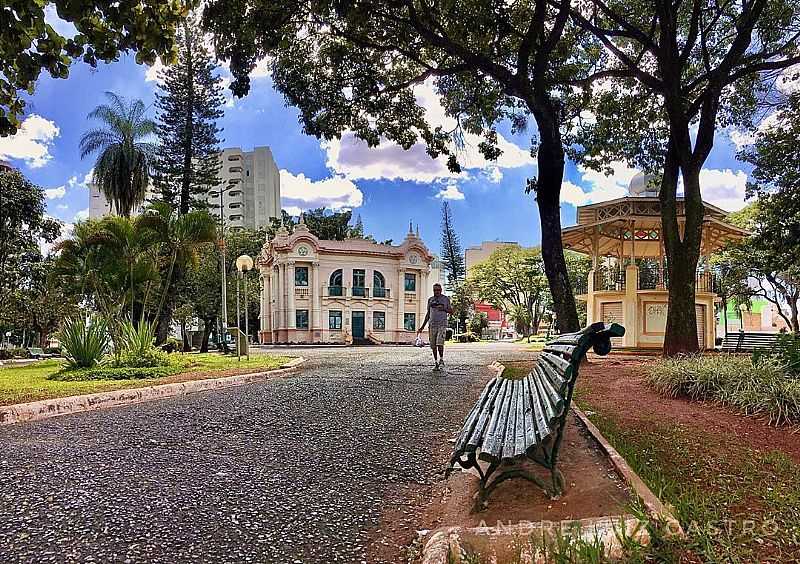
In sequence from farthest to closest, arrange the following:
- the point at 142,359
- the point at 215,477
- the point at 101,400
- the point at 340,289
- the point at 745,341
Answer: the point at 340,289, the point at 745,341, the point at 142,359, the point at 101,400, the point at 215,477

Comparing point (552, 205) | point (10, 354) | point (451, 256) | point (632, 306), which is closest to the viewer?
point (552, 205)

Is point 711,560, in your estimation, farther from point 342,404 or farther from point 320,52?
point 320,52

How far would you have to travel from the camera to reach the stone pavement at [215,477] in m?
2.66

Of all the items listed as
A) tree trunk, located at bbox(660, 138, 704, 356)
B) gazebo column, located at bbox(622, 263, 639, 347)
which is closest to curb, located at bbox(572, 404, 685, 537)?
tree trunk, located at bbox(660, 138, 704, 356)

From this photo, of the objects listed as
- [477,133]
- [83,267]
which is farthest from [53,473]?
[477,133]

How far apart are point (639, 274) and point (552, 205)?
32.4ft

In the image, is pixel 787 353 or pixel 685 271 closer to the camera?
pixel 787 353

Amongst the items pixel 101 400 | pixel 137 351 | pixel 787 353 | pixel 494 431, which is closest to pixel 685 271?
pixel 787 353

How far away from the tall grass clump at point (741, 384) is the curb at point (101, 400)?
6.31 m

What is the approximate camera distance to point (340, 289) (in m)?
37.6

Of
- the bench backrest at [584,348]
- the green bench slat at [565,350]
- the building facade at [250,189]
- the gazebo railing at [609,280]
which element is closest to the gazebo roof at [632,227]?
the gazebo railing at [609,280]

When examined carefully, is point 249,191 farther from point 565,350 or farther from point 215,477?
point 565,350

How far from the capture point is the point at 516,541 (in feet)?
7.68

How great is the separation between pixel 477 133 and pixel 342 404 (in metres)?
10.6
